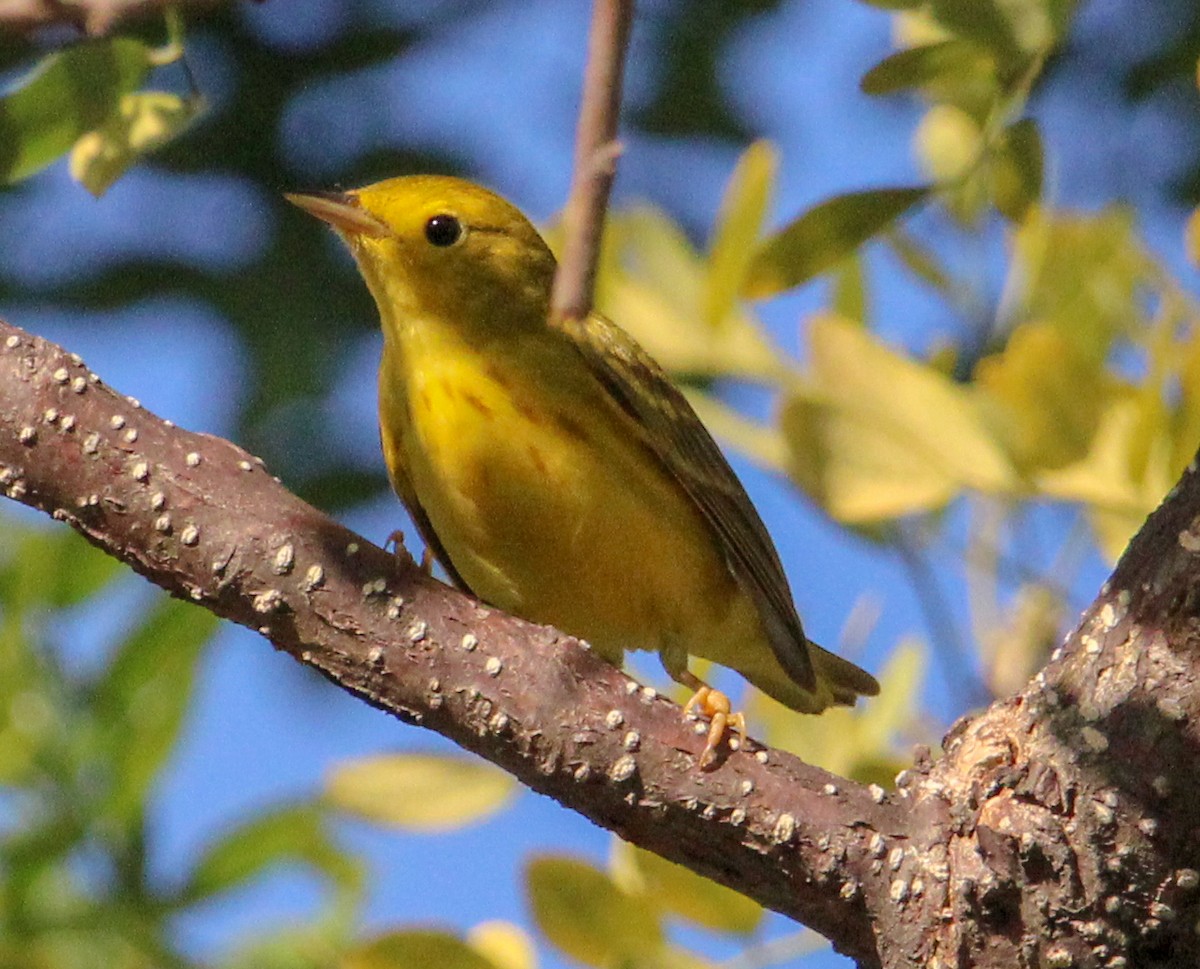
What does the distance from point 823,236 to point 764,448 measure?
661mm

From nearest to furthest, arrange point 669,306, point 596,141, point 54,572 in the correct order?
point 596,141
point 669,306
point 54,572

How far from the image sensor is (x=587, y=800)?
6.65 feet

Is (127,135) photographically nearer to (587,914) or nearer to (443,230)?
(587,914)

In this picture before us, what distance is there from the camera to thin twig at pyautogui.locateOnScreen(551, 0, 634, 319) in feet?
4.02

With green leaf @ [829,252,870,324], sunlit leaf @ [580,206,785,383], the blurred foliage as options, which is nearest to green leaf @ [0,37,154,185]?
the blurred foliage

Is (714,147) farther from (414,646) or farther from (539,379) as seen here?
(414,646)

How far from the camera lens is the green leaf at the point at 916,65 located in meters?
1.92

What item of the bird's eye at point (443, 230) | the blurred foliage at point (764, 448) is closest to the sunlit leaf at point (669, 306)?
the blurred foliage at point (764, 448)

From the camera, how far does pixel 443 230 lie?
3.25 meters

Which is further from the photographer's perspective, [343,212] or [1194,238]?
[343,212]

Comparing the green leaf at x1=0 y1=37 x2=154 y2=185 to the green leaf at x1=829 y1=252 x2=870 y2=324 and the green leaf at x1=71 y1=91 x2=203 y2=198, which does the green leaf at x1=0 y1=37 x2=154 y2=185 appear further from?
the green leaf at x1=829 y1=252 x2=870 y2=324

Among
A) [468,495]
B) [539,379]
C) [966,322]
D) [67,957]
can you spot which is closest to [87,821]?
[67,957]

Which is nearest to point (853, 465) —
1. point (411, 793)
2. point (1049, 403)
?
point (1049, 403)

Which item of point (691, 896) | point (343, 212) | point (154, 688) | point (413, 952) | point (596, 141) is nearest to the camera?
point (596, 141)
